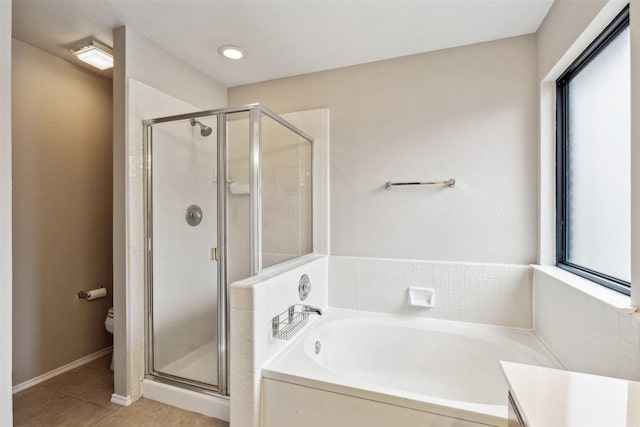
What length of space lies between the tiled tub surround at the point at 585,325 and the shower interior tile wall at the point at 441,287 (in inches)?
4.9

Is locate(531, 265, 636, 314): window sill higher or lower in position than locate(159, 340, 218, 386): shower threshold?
higher

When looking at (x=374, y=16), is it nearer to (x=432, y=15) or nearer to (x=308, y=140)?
(x=432, y=15)

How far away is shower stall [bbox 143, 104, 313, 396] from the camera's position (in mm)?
1843

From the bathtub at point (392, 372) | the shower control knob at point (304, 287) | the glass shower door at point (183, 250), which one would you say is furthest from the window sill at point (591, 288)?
the glass shower door at point (183, 250)

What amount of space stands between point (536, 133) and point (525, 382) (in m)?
1.76

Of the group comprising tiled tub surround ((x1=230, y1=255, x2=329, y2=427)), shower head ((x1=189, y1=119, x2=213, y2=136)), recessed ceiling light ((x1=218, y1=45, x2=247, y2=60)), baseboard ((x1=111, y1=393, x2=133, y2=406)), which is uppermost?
recessed ceiling light ((x1=218, y1=45, x2=247, y2=60))

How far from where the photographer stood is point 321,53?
7.31ft

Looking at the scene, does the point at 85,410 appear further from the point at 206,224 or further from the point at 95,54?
the point at 95,54

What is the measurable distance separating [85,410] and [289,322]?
134cm

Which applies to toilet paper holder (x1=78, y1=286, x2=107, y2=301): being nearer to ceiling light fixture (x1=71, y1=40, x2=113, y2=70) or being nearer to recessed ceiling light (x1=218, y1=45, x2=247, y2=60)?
ceiling light fixture (x1=71, y1=40, x2=113, y2=70)

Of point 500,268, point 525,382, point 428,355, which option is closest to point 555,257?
point 500,268

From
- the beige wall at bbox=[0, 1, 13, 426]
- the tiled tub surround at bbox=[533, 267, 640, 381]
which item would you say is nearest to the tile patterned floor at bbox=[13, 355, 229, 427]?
the beige wall at bbox=[0, 1, 13, 426]

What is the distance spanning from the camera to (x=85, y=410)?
1.85m

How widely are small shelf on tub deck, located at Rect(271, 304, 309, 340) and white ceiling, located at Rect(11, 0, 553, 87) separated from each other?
5.72 feet
